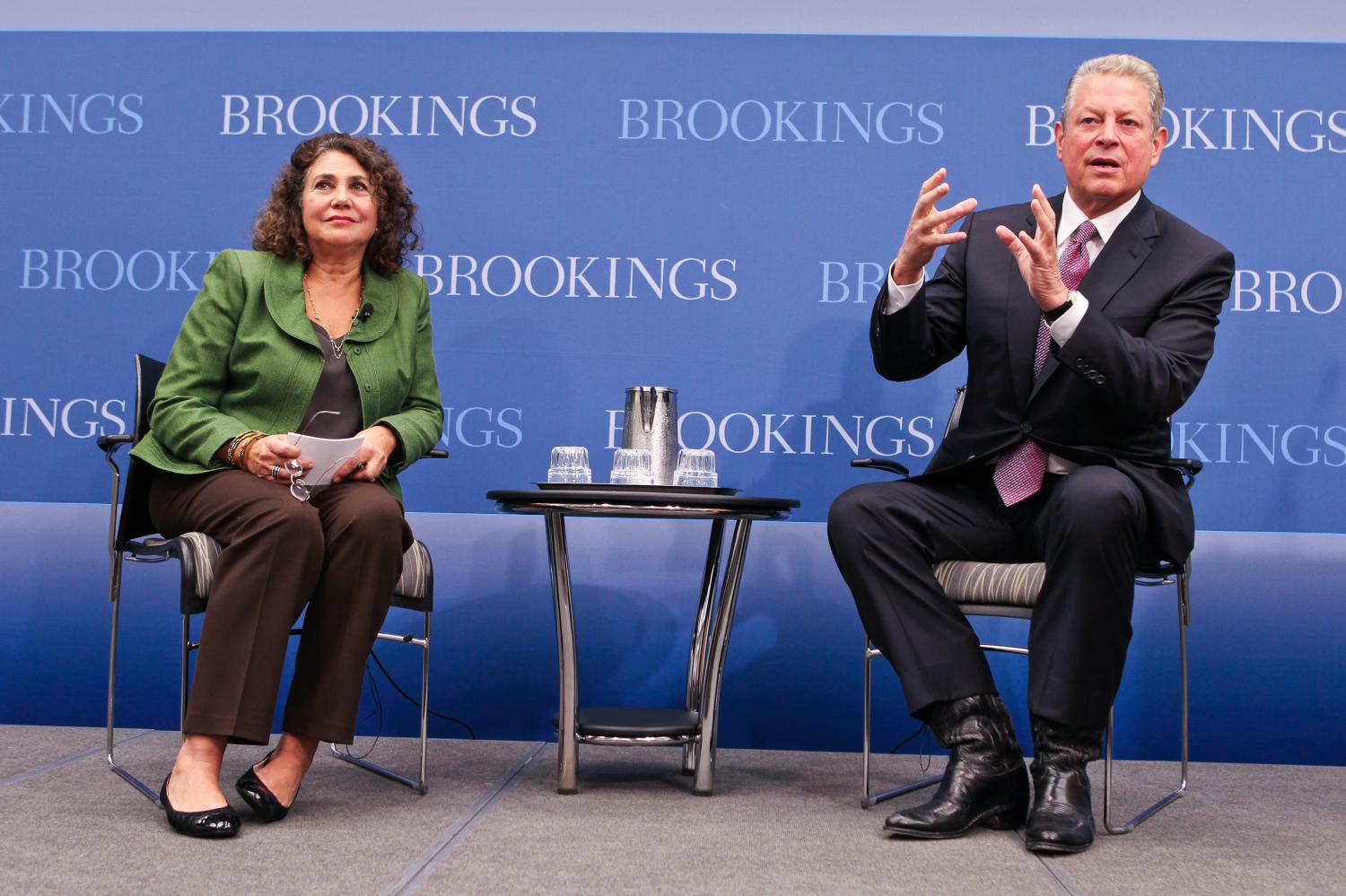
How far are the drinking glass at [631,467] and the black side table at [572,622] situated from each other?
6.7 inches

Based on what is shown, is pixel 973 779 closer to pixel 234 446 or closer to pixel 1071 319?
pixel 1071 319

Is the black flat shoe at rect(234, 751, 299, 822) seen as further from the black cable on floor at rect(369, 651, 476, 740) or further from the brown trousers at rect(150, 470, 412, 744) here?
the black cable on floor at rect(369, 651, 476, 740)

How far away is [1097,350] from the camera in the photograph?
7.47 feet

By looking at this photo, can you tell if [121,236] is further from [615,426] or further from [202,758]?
[202,758]

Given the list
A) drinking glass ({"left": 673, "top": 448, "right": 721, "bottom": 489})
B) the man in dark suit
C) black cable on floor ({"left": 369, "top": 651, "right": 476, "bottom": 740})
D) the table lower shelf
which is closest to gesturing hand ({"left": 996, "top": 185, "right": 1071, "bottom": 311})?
the man in dark suit

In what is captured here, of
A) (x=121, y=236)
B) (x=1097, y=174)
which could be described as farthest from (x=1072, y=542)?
(x=121, y=236)

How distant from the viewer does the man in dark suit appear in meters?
2.22

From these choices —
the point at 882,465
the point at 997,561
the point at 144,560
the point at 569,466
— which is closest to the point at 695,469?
the point at 569,466

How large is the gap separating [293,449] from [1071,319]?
1437 millimetres

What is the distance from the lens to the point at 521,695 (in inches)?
136

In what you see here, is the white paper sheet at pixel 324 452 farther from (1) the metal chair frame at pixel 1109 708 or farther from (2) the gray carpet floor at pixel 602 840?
(1) the metal chair frame at pixel 1109 708

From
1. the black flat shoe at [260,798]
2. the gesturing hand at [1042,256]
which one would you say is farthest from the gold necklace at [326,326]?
the gesturing hand at [1042,256]

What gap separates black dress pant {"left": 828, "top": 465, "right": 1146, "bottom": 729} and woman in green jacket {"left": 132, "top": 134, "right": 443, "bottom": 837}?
910 mm

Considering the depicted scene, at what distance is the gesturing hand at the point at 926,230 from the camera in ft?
7.71
